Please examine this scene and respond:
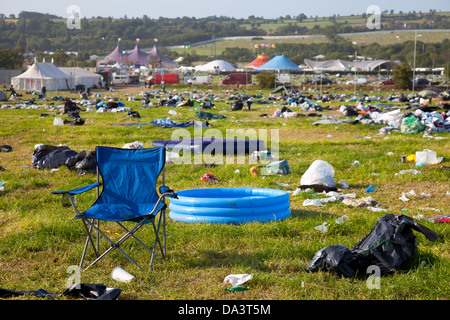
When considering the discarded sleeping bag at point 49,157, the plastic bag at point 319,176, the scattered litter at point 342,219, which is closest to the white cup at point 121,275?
the scattered litter at point 342,219

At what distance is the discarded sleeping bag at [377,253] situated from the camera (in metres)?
3.57

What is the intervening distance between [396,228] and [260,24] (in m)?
194

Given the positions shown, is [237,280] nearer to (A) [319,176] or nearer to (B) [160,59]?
(A) [319,176]

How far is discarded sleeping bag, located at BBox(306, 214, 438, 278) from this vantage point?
357 cm

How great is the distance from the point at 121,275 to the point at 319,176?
3665 millimetres

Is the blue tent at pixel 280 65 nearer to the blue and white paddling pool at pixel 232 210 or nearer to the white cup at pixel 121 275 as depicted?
the blue and white paddling pool at pixel 232 210

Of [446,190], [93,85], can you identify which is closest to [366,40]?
[93,85]

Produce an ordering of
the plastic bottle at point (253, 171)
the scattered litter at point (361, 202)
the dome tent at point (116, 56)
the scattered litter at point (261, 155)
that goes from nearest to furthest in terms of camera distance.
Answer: the scattered litter at point (361, 202)
the plastic bottle at point (253, 171)
the scattered litter at point (261, 155)
the dome tent at point (116, 56)

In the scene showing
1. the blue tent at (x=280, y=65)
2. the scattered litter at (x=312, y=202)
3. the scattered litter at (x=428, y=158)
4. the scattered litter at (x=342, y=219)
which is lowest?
the scattered litter at (x=312, y=202)

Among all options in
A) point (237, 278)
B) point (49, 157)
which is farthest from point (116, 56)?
point (237, 278)

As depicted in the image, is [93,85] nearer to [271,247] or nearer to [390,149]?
[390,149]

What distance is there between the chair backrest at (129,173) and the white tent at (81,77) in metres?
36.0

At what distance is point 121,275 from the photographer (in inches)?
141

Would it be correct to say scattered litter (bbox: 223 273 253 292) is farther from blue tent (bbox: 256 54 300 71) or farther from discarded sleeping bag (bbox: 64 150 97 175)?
blue tent (bbox: 256 54 300 71)
